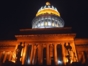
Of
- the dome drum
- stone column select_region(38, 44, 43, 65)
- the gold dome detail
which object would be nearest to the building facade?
stone column select_region(38, 44, 43, 65)

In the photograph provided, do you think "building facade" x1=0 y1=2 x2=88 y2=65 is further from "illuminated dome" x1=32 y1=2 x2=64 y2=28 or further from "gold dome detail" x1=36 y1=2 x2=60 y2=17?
"gold dome detail" x1=36 y1=2 x2=60 y2=17

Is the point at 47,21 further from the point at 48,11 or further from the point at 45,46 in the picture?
the point at 45,46

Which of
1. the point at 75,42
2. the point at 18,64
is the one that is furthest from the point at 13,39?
the point at 75,42

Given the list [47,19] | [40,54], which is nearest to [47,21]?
[47,19]

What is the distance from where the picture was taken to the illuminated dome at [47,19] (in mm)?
50562

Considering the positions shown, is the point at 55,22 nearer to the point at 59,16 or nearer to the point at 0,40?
the point at 59,16

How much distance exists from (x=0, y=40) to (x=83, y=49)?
13397 mm

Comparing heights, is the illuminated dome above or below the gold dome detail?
below


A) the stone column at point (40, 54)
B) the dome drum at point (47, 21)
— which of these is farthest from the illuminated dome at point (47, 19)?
the stone column at point (40, 54)

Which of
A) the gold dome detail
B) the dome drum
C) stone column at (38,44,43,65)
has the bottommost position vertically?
stone column at (38,44,43,65)

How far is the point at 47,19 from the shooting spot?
50594 mm

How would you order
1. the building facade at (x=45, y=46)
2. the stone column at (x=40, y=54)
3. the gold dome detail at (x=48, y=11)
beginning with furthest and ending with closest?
the gold dome detail at (x=48, y=11)
the building facade at (x=45, y=46)
the stone column at (x=40, y=54)

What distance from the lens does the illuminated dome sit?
5056 cm

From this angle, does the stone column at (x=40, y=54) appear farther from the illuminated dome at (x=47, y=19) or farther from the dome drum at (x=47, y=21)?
the dome drum at (x=47, y=21)
